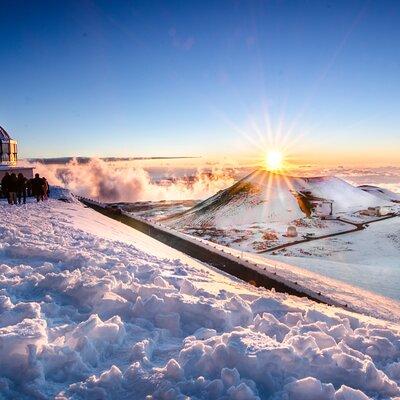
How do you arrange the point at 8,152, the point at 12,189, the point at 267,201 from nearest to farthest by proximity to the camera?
the point at 12,189
the point at 8,152
the point at 267,201

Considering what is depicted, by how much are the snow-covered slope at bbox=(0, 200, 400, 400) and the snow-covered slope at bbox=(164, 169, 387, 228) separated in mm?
75341

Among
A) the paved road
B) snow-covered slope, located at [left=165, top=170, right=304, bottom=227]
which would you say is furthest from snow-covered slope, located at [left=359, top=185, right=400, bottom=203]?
the paved road

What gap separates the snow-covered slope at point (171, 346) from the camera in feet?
13.6

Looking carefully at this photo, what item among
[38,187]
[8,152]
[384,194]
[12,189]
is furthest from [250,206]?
[12,189]

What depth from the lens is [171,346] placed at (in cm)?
527

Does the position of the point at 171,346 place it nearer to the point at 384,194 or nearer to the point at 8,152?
the point at 8,152

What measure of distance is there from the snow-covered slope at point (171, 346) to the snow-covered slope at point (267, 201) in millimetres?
75341

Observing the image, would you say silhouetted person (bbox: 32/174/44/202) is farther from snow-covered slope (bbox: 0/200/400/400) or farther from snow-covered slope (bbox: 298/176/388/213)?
snow-covered slope (bbox: 298/176/388/213)

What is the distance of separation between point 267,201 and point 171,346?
91113mm

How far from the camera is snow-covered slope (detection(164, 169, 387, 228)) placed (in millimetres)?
85875

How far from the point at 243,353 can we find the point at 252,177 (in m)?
110

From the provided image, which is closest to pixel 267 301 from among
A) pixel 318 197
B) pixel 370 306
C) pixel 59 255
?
pixel 59 255

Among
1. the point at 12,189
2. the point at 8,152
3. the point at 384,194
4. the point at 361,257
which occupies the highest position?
the point at 8,152

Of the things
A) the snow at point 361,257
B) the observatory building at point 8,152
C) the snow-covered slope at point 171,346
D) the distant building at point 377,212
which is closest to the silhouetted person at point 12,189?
the observatory building at point 8,152
